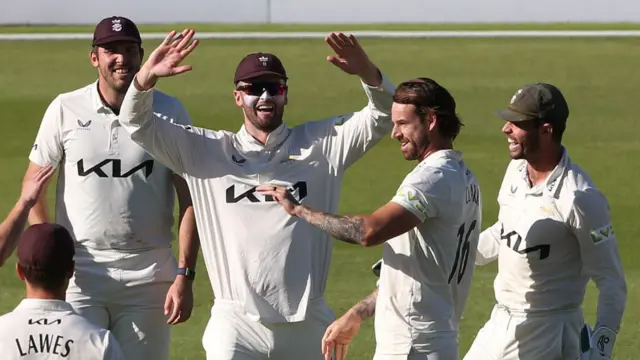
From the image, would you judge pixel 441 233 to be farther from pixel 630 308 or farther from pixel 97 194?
pixel 630 308

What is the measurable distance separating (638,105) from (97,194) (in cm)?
1544

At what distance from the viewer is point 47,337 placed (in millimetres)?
4867

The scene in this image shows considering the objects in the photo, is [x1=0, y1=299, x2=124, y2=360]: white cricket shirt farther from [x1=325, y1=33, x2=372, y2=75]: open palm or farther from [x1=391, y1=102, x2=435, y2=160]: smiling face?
[x1=325, y1=33, x2=372, y2=75]: open palm

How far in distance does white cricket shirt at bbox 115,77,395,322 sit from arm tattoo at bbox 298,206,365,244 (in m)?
0.45

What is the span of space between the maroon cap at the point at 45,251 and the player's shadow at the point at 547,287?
2.51 meters

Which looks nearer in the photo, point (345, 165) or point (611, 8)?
point (345, 165)

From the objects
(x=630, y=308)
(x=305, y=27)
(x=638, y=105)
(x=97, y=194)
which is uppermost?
(x=305, y=27)

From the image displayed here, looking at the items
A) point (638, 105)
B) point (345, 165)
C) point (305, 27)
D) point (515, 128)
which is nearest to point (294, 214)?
point (345, 165)

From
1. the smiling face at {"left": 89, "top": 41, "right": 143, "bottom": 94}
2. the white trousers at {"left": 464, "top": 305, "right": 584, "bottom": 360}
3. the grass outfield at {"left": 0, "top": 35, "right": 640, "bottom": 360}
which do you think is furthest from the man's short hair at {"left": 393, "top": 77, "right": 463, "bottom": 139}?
the grass outfield at {"left": 0, "top": 35, "right": 640, "bottom": 360}

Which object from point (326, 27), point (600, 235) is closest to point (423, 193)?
point (600, 235)

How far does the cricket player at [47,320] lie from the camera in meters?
4.86

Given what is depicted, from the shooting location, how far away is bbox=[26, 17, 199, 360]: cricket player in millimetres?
6934

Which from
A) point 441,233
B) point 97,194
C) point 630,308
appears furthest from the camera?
point 630,308

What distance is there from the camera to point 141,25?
33.7m
